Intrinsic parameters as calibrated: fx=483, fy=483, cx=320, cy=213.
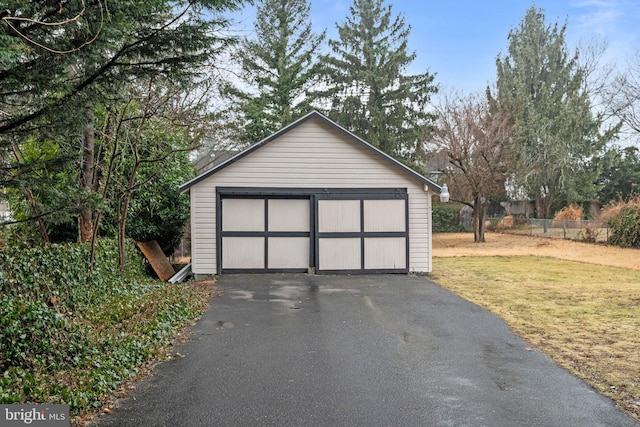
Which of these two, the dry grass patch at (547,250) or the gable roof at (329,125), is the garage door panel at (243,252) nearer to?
the gable roof at (329,125)

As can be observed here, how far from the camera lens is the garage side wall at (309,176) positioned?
39.8 ft

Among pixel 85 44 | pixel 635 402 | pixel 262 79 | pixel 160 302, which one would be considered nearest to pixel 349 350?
pixel 635 402

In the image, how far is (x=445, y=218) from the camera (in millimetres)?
33719

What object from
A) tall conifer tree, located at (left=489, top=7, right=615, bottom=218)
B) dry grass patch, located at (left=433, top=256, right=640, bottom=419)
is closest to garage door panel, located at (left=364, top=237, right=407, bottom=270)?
dry grass patch, located at (left=433, top=256, right=640, bottom=419)

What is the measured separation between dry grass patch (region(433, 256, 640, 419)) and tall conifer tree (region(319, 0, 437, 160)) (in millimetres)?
15417

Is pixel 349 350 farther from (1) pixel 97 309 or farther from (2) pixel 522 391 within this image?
(1) pixel 97 309

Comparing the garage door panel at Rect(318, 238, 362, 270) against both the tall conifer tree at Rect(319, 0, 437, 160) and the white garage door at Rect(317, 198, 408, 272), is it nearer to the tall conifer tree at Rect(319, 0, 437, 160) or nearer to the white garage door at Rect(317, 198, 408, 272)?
the white garage door at Rect(317, 198, 408, 272)

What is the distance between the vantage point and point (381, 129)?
96.5 feet

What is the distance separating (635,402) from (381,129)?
2633cm

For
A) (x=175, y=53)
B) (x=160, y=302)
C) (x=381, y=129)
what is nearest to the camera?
(x=175, y=53)

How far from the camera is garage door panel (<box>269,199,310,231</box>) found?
41.0 feet

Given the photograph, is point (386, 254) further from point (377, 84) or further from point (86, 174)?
point (377, 84)

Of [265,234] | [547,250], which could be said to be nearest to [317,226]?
[265,234]

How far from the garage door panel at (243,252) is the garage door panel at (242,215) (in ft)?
0.99
